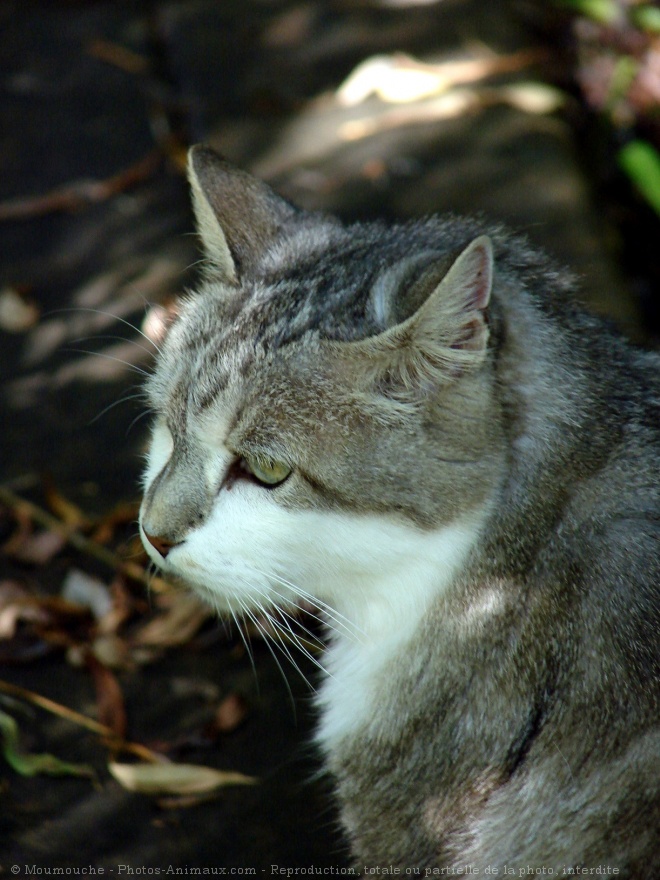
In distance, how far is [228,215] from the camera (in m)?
2.65

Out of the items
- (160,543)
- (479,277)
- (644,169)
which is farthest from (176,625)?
(644,169)

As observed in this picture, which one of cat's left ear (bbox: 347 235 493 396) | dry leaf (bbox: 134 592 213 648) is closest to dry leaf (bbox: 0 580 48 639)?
dry leaf (bbox: 134 592 213 648)

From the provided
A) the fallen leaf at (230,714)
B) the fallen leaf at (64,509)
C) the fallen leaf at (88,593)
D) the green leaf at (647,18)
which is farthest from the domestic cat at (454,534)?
the green leaf at (647,18)

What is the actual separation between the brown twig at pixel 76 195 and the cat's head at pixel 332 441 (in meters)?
2.70

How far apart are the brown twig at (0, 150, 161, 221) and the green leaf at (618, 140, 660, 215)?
2.41m

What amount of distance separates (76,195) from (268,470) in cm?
315

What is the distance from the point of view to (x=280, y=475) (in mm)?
2332

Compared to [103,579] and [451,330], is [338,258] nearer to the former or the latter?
[451,330]

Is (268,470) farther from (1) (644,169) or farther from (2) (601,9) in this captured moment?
(2) (601,9)

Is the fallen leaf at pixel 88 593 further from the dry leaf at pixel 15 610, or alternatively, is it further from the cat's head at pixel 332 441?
the cat's head at pixel 332 441

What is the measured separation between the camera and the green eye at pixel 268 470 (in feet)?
7.62

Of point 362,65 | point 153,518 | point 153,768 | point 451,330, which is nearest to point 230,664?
point 153,768

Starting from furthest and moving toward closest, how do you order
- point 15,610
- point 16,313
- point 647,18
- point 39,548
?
point 647,18 → point 16,313 → point 39,548 → point 15,610

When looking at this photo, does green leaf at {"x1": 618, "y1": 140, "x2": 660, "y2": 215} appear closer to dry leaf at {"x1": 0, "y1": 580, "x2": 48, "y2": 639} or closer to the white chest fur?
the white chest fur
